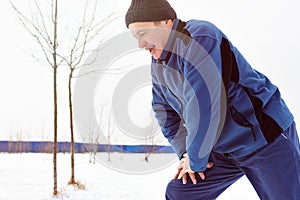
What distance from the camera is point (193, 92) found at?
0.99m

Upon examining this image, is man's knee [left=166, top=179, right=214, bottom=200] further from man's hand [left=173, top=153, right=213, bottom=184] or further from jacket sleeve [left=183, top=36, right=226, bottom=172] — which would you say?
→ jacket sleeve [left=183, top=36, right=226, bottom=172]

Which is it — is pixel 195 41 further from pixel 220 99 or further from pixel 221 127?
pixel 221 127

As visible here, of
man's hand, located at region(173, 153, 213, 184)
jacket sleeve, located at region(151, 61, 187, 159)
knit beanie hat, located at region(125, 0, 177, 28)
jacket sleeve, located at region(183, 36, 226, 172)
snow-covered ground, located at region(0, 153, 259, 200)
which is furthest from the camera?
snow-covered ground, located at region(0, 153, 259, 200)

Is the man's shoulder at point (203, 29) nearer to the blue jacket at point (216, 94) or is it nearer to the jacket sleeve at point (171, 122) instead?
the blue jacket at point (216, 94)

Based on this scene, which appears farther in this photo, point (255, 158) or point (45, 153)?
point (45, 153)

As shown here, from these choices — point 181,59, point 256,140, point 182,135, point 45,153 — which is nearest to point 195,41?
point 181,59

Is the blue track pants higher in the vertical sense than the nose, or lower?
lower

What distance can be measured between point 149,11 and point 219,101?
1.18 feet

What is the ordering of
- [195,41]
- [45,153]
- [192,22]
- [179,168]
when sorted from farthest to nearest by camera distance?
[45,153] → [179,168] → [192,22] → [195,41]

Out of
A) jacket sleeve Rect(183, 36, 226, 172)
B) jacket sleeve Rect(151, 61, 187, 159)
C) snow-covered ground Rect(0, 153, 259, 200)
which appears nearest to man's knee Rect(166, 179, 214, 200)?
jacket sleeve Rect(151, 61, 187, 159)

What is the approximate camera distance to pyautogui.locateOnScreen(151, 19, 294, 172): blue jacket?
3.23ft

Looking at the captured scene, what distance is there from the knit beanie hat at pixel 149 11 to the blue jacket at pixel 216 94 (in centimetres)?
5

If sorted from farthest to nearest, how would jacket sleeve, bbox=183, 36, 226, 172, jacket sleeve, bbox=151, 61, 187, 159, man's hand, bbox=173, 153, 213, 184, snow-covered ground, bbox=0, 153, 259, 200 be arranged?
snow-covered ground, bbox=0, 153, 259, 200 → jacket sleeve, bbox=151, 61, 187, 159 → man's hand, bbox=173, 153, 213, 184 → jacket sleeve, bbox=183, 36, 226, 172

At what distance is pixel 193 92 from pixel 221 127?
180 mm
